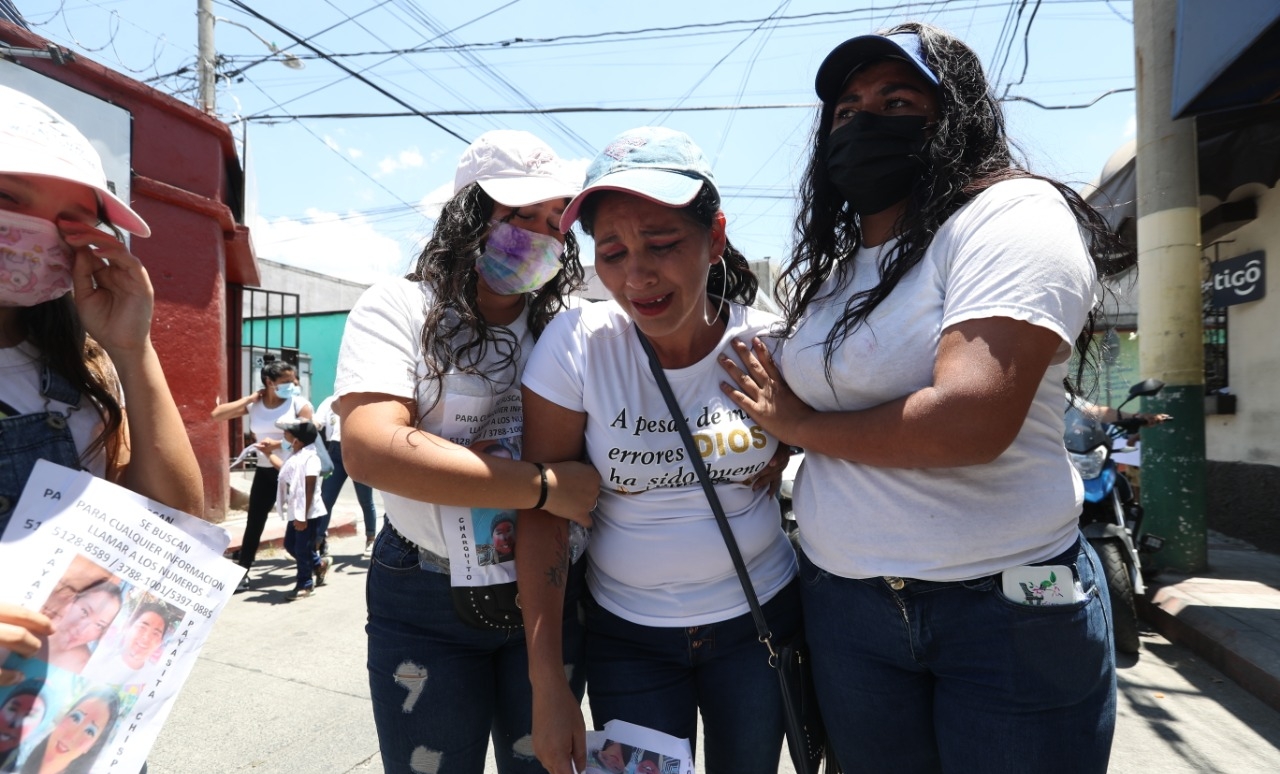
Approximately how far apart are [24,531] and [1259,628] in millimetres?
5617

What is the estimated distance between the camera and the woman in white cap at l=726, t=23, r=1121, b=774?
132 cm

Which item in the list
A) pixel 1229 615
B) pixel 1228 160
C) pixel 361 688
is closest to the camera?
pixel 361 688

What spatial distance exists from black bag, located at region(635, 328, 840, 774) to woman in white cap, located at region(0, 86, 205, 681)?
98cm

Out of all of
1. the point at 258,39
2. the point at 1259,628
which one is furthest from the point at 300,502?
the point at 258,39

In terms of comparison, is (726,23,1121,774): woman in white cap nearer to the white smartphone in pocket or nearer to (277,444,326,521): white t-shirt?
the white smartphone in pocket

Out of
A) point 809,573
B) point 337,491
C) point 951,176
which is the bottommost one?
point 337,491

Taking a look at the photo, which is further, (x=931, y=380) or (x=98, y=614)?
(x=931, y=380)

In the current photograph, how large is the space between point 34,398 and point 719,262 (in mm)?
1412

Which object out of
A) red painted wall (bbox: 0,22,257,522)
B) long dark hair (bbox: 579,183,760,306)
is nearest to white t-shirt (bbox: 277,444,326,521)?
red painted wall (bbox: 0,22,257,522)

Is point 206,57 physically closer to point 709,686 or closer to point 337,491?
point 337,491

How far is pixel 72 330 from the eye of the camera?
1.34 m

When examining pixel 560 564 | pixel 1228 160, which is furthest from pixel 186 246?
pixel 1228 160

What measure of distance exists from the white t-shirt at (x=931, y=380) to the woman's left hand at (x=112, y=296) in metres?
1.29

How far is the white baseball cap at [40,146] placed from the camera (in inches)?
43.8
